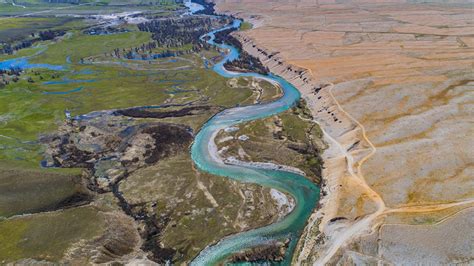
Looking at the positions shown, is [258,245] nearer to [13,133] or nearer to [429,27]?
[13,133]

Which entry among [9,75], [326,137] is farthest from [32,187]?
[9,75]

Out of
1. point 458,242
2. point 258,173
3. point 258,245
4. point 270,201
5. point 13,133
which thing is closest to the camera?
point 458,242

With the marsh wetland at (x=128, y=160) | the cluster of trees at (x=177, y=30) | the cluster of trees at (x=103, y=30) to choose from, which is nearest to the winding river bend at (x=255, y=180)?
the marsh wetland at (x=128, y=160)

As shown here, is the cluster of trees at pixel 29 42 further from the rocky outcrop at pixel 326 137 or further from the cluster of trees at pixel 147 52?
the rocky outcrop at pixel 326 137

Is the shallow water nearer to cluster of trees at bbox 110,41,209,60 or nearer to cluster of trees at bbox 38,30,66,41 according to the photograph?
cluster of trees at bbox 110,41,209,60

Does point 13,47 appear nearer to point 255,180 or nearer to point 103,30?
point 103,30

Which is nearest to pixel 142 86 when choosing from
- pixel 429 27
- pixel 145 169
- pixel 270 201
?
pixel 145 169
